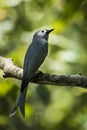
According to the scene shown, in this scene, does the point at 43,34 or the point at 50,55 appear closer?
the point at 43,34

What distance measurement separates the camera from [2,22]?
12.0 ft

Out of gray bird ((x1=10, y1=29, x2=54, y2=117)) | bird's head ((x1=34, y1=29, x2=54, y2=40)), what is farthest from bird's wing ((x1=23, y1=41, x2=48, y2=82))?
bird's head ((x1=34, y1=29, x2=54, y2=40))

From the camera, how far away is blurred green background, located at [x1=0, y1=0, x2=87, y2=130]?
3145 millimetres

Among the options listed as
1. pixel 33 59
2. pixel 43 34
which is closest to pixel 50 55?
pixel 43 34

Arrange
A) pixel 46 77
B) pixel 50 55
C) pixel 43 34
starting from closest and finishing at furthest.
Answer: pixel 46 77, pixel 43 34, pixel 50 55

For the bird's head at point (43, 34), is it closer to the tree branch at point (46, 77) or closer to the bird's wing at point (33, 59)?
the bird's wing at point (33, 59)

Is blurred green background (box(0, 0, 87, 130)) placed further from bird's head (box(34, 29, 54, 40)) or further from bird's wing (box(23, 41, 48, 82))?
bird's wing (box(23, 41, 48, 82))

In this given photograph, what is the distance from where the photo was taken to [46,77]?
2.55 meters

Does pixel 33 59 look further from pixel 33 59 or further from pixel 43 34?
pixel 43 34

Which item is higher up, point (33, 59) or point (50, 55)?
point (33, 59)

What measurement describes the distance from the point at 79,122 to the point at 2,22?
0.88 m

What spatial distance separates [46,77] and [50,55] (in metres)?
0.86

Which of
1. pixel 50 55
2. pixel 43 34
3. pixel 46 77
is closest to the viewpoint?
pixel 46 77

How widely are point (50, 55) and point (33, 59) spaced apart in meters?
0.77
